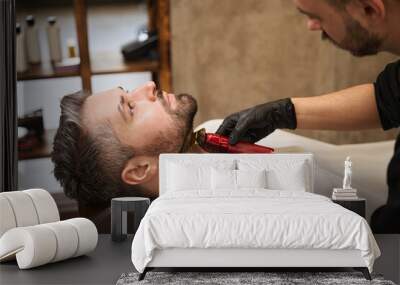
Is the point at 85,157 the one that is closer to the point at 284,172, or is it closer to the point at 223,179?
the point at 223,179

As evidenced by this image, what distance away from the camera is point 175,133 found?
526cm

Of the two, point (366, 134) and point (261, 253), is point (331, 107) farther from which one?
point (261, 253)

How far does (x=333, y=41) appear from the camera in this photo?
5.20 metres

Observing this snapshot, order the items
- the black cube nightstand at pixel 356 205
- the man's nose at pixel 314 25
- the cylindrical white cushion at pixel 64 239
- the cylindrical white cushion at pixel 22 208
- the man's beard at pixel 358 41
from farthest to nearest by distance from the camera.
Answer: the man's nose at pixel 314 25 → the man's beard at pixel 358 41 → the black cube nightstand at pixel 356 205 → the cylindrical white cushion at pixel 22 208 → the cylindrical white cushion at pixel 64 239

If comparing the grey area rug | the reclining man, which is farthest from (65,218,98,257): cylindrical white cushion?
the reclining man

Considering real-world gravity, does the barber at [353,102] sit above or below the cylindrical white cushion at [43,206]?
above

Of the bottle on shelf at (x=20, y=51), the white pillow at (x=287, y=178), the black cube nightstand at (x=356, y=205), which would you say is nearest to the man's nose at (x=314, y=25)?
the white pillow at (x=287, y=178)

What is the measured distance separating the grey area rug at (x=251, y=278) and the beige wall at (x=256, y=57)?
1.45 metres

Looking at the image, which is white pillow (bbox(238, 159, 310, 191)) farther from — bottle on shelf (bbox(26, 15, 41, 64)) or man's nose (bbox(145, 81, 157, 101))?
bottle on shelf (bbox(26, 15, 41, 64))

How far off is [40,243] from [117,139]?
1278mm

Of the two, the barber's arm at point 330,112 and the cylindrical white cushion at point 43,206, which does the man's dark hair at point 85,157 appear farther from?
the barber's arm at point 330,112

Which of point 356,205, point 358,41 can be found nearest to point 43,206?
point 356,205

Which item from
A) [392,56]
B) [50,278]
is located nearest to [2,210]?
[50,278]

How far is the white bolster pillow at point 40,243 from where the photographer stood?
4.16 meters
